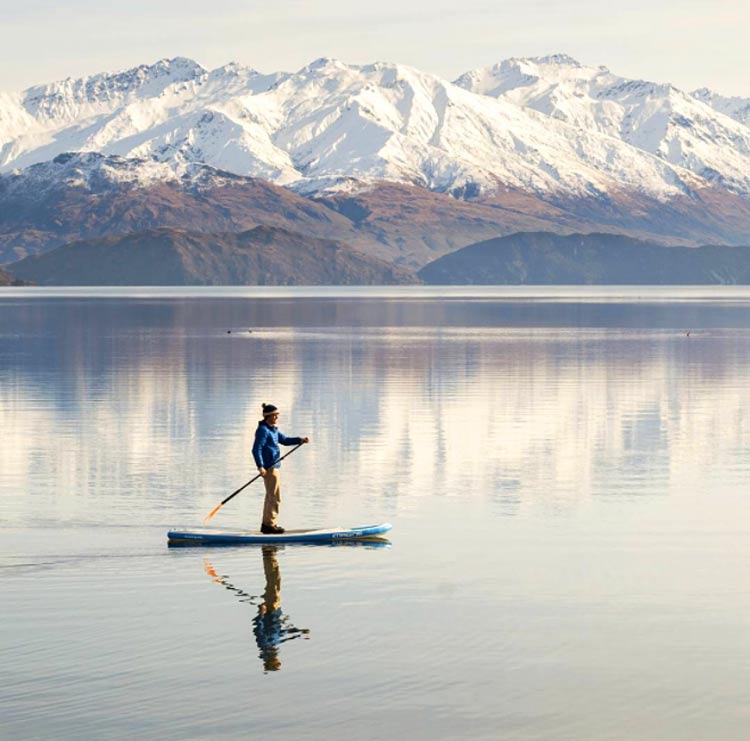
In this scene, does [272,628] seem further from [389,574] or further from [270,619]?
[389,574]

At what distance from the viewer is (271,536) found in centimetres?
3369

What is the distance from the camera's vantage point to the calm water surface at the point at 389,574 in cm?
2197

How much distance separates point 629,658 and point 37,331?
13302 centimetres

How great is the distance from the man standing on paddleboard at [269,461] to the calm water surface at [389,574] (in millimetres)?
1552

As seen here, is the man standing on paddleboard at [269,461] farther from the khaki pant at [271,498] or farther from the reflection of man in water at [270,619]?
the reflection of man in water at [270,619]

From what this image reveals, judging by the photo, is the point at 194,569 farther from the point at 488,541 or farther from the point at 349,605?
the point at 488,541

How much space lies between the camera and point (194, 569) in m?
31.1

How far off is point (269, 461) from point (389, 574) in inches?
206

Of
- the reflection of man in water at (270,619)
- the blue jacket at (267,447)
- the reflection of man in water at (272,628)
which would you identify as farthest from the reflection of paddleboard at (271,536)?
the reflection of man in water at (272,628)

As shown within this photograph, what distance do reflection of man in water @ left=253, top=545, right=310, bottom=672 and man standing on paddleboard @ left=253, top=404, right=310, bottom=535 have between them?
13.6 feet

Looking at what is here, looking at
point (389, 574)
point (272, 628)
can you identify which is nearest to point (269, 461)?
point (389, 574)

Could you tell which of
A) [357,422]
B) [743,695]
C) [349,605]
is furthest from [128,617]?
[357,422]

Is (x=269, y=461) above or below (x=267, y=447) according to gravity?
below

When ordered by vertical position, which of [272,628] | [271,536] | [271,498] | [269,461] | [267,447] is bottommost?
[272,628]
